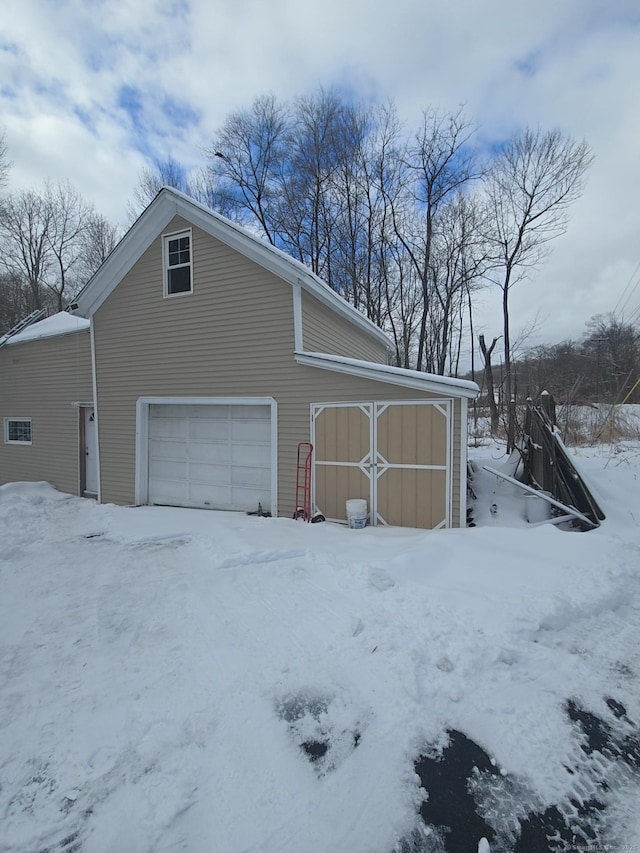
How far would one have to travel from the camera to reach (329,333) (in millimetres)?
8844

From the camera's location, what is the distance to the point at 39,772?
2.20 m

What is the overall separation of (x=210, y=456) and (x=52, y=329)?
6.75 meters

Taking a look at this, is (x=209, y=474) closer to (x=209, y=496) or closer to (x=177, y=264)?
(x=209, y=496)

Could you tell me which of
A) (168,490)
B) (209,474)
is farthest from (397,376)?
(168,490)

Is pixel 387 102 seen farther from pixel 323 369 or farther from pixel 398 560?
pixel 398 560

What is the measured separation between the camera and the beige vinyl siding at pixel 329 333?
780cm

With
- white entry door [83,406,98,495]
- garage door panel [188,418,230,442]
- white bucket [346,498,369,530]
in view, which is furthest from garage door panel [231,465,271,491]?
white entry door [83,406,98,495]

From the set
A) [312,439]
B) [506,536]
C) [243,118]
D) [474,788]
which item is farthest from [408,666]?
[243,118]

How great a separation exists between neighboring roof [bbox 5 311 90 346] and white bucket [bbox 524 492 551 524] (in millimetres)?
10432

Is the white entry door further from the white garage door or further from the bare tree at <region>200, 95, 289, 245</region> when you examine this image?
the bare tree at <region>200, 95, 289, 245</region>

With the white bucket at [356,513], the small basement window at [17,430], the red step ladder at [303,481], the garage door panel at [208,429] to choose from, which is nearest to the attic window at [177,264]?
the garage door panel at [208,429]

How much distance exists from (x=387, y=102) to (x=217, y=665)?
2227 centimetres

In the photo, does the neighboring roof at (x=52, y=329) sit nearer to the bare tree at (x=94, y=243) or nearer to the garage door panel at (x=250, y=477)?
the garage door panel at (x=250, y=477)

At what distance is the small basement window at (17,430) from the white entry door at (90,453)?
2.28 meters
